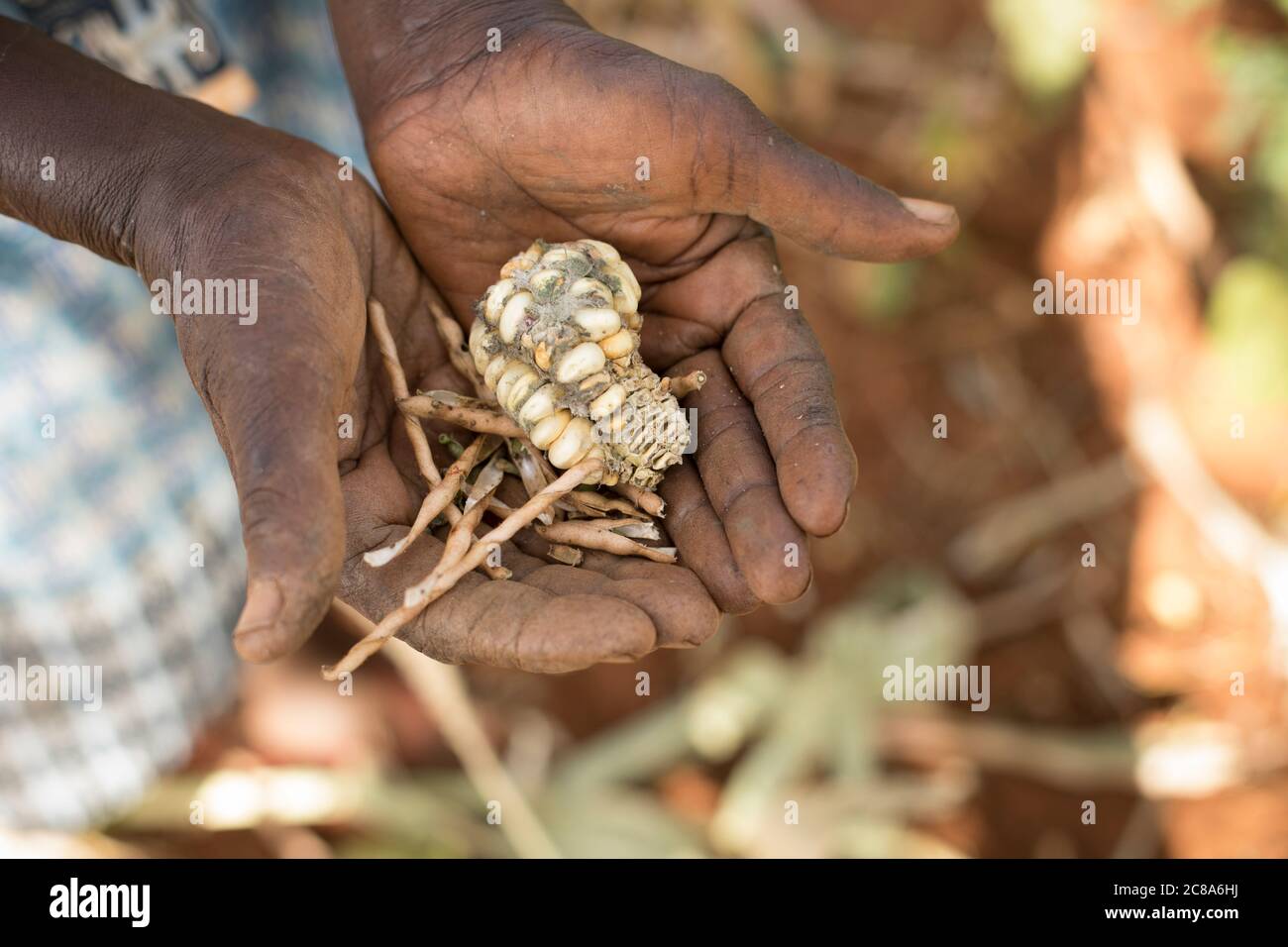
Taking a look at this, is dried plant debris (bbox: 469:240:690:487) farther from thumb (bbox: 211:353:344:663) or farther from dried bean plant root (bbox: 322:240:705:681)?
thumb (bbox: 211:353:344:663)

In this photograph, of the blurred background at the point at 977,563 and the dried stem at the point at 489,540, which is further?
the blurred background at the point at 977,563

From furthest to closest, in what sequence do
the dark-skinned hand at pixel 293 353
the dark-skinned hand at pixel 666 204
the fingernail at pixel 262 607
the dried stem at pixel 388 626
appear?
1. the dark-skinned hand at pixel 666 204
2. the dried stem at pixel 388 626
3. the dark-skinned hand at pixel 293 353
4. the fingernail at pixel 262 607

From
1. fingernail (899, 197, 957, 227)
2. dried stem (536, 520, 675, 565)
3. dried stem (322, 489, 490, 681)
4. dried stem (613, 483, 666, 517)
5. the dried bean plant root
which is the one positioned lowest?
dried stem (322, 489, 490, 681)

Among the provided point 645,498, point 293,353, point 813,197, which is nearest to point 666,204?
point 813,197

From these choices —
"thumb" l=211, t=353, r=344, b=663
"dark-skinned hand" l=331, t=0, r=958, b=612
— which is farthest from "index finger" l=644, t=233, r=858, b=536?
"thumb" l=211, t=353, r=344, b=663

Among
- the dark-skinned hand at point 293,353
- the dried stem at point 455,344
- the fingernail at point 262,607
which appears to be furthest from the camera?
the dried stem at point 455,344

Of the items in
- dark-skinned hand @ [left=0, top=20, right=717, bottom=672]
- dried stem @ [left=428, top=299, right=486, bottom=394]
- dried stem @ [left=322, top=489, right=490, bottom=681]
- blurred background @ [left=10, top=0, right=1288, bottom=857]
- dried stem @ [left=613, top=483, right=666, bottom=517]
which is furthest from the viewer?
blurred background @ [left=10, top=0, right=1288, bottom=857]

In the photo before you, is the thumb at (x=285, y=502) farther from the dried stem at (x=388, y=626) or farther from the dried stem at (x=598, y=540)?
the dried stem at (x=598, y=540)

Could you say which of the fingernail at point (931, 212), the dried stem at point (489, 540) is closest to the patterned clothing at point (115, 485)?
the dried stem at point (489, 540)
